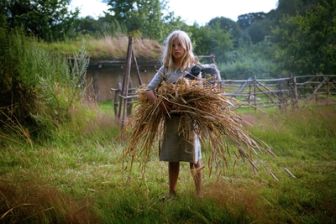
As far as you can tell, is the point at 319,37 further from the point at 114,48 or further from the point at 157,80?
the point at 114,48

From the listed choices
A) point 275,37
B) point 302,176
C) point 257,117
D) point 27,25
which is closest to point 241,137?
point 302,176

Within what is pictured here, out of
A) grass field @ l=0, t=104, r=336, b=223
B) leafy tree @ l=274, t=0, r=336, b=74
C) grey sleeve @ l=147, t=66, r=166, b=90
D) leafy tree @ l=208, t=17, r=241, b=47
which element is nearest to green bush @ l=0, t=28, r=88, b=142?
grass field @ l=0, t=104, r=336, b=223

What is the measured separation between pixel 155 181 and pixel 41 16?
6.62 meters

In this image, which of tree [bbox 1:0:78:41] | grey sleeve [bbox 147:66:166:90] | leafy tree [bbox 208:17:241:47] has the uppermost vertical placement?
leafy tree [bbox 208:17:241:47]

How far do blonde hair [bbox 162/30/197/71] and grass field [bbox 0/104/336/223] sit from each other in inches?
33.3

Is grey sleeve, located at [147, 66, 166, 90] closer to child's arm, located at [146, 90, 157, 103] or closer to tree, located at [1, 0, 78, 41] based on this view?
child's arm, located at [146, 90, 157, 103]

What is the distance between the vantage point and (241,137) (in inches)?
86.7

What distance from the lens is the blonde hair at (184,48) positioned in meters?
2.43

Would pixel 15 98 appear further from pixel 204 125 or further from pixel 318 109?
pixel 318 109

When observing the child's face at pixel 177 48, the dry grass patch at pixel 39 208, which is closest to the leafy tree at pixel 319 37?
the child's face at pixel 177 48

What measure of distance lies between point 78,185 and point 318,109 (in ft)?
12.6

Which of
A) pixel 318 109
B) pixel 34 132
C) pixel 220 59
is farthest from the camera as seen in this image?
pixel 220 59

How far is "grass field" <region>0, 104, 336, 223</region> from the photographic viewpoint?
79.7 inches

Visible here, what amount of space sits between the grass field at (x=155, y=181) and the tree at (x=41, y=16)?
3.41 meters
